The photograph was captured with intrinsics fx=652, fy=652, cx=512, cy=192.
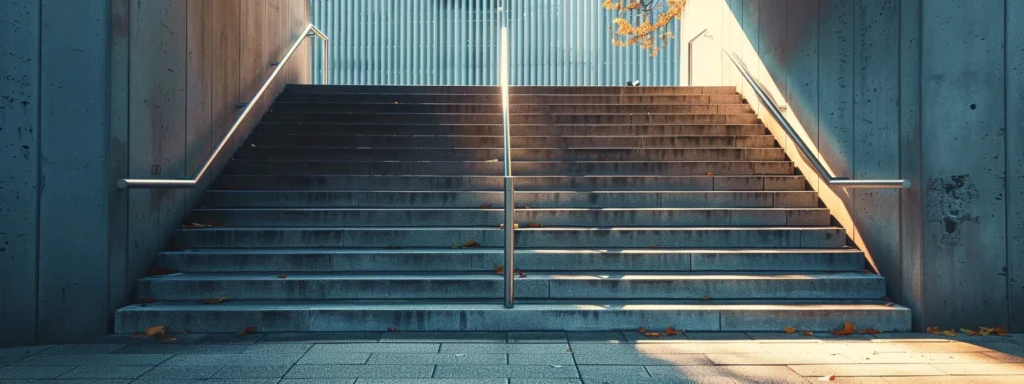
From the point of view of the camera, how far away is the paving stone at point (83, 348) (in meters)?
3.81

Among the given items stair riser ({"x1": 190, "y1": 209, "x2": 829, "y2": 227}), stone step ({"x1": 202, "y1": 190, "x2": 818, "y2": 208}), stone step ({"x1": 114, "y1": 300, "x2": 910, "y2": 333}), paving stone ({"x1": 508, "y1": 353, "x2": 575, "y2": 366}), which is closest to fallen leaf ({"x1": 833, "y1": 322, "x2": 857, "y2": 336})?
stone step ({"x1": 114, "y1": 300, "x2": 910, "y2": 333})

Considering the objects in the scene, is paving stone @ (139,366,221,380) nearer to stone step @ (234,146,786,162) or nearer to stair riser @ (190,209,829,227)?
stair riser @ (190,209,829,227)

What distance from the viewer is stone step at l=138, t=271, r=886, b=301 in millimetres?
4465

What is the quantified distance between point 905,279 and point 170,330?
192 inches

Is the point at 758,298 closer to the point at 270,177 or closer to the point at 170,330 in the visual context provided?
the point at 170,330

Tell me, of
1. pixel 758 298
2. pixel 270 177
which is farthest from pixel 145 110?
pixel 758 298

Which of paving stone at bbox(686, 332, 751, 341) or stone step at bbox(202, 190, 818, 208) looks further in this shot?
stone step at bbox(202, 190, 818, 208)

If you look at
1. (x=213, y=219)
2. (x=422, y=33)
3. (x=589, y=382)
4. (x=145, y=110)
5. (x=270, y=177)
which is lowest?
(x=589, y=382)

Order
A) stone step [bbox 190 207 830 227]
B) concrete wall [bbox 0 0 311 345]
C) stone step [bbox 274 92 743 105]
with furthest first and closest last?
stone step [bbox 274 92 743 105] < stone step [bbox 190 207 830 227] < concrete wall [bbox 0 0 311 345]

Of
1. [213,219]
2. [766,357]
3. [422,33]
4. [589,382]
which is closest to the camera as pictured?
[589,382]

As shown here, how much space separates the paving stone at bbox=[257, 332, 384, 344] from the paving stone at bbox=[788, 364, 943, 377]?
247cm

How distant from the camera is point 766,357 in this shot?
3650mm

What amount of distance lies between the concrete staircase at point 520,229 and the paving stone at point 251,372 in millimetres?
757

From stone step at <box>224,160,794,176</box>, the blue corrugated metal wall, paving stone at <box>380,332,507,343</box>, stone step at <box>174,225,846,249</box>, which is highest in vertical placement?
the blue corrugated metal wall
